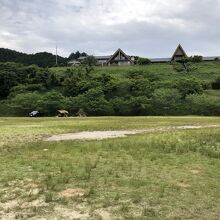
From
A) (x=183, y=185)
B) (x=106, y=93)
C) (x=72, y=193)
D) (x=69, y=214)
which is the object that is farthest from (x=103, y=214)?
(x=106, y=93)

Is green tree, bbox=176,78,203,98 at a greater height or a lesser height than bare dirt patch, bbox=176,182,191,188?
greater

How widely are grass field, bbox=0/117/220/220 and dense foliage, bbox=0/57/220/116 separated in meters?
56.9

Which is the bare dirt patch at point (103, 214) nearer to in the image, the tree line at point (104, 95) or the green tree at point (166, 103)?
the tree line at point (104, 95)

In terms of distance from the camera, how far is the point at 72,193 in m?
11.2

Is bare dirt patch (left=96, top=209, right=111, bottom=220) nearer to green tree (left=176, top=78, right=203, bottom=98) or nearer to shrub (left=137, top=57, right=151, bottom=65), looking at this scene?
green tree (left=176, top=78, right=203, bottom=98)

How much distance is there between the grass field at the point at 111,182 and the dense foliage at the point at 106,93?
56.9 meters

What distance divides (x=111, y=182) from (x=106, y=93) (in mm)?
74912

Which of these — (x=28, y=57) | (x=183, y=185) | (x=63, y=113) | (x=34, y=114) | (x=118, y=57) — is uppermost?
(x=28, y=57)

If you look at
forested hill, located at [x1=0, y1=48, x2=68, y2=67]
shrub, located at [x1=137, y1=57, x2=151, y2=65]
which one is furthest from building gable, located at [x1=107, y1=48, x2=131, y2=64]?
forested hill, located at [x1=0, y1=48, x2=68, y2=67]

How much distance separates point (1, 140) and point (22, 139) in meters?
1.30

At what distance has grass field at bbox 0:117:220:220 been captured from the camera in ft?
31.9

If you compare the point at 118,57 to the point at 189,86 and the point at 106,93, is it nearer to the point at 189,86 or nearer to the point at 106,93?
the point at 106,93

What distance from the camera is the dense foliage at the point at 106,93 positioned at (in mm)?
77625

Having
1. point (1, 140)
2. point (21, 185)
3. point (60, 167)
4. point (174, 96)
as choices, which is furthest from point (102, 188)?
point (174, 96)
